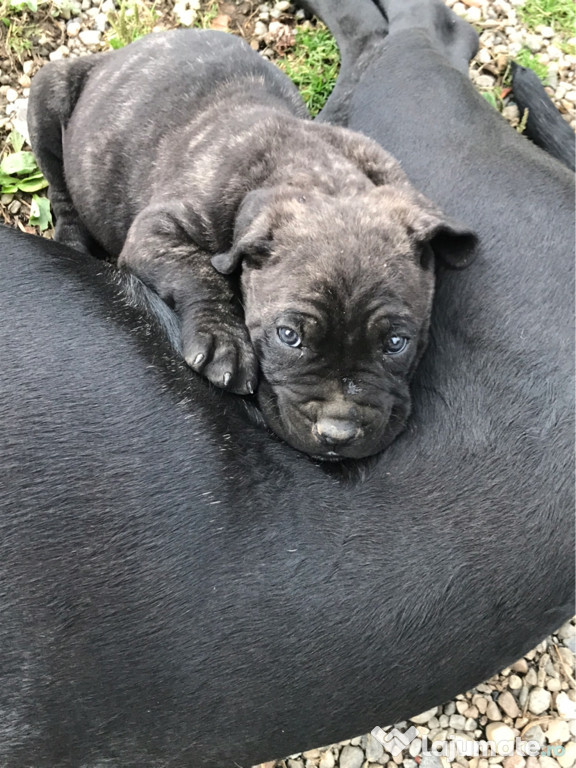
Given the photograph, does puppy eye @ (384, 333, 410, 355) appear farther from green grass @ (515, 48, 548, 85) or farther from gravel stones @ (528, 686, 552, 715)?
green grass @ (515, 48, 548, 85)

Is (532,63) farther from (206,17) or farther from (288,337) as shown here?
(288,337)

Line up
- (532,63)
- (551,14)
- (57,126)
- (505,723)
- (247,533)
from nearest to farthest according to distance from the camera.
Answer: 1. (247,533)
2. (505,723)
3. (57,126)
4. (532,63)
5. (551,14)

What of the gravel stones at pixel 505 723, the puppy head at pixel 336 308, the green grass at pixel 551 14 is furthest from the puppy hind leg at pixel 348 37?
the gravel stones at pixel 505 723

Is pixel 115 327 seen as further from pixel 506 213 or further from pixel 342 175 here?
pixel 506 213

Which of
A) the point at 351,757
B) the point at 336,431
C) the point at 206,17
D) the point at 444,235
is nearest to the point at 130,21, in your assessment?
the point at 206,17

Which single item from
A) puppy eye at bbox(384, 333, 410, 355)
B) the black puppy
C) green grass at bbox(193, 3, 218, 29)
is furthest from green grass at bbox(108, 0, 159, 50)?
puppy eye at bbox(384, 333, 410, 355)

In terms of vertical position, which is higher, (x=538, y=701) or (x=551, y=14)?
(x=551, y=14)

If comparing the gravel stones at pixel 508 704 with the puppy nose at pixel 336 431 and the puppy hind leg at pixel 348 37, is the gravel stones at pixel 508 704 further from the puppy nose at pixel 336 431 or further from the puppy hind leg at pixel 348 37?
the puppy hind leg at pixel 348 37
